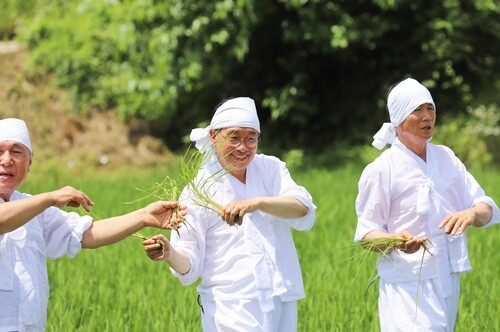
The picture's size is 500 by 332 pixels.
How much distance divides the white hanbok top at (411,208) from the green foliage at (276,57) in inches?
373

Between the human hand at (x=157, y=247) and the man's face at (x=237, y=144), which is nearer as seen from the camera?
the human hand at (x=157, y=247)

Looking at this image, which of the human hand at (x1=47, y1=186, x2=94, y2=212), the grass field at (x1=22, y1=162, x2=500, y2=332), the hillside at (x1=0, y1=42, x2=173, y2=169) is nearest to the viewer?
the human hand at (x1=47, y1=186, x2=94, y2=212)

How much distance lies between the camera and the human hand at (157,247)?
14.3 ft

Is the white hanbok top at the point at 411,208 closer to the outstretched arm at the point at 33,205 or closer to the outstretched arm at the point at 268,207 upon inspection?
the outstretched arm at the point at 268,207

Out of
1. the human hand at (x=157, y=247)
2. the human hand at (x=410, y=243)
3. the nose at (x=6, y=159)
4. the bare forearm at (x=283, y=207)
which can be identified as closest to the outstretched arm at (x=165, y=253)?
the human hand at (x=157, y=247)

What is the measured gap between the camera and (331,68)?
17.0 m

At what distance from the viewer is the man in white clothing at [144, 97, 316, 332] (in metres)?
4.64

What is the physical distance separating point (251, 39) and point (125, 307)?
9970mm

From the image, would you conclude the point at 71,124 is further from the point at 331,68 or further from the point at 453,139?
the point at 453,139

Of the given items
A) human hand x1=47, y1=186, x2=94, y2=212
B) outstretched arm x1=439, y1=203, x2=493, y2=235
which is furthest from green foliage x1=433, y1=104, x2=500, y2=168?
human hand x1=47, y1=186, x2=94, y2=212

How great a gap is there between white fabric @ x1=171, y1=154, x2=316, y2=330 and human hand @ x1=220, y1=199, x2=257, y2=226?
0.74ft

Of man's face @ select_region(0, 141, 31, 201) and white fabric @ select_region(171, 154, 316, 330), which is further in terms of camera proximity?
white fabric @ select_region(171, 154, 316, 330)

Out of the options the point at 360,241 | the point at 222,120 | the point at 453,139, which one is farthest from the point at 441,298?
the point at 453,139

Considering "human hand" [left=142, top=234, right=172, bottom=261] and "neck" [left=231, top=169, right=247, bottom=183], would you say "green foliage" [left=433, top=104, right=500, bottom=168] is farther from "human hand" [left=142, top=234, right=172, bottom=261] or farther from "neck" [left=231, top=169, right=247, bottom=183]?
"human hand" [left=142, top=234, right=172, bottom=261]
